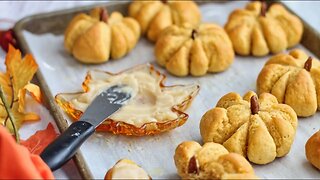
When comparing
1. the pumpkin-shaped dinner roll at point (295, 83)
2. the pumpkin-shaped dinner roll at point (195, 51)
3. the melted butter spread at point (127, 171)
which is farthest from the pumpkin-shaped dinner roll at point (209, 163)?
the pumpkin-shaped dinner roll at point (195, 51)

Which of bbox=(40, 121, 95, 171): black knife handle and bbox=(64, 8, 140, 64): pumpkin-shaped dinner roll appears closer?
bbox=(40, 121, 95, 171): black knife handle

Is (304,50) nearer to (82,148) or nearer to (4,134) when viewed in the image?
(82,148)

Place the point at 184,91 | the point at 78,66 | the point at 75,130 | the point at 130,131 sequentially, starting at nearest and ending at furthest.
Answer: the point at 75,130, the point at 130,131, the point at 184,91, the point at 78,66

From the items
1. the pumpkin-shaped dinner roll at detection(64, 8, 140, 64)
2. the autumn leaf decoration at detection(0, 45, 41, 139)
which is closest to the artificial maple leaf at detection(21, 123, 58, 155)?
the autumn leaf decoration at detection(0, 45, 41, 139)

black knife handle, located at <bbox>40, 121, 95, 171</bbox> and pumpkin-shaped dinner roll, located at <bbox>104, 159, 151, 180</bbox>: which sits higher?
black knife handle, located at <bbox>40, 121, 95, 171</bbox>

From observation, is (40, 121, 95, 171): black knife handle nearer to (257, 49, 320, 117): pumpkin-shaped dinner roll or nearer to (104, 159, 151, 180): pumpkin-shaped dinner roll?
(104, 159, 151, 180): pumpkin-shaped dinner roll

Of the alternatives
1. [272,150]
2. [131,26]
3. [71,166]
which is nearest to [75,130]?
[71,166]

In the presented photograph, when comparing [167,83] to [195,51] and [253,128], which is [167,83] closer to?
[195,51]
